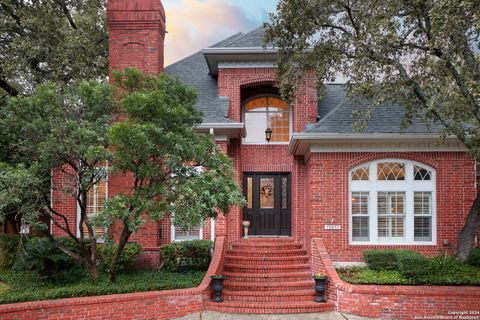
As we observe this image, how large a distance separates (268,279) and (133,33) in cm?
805

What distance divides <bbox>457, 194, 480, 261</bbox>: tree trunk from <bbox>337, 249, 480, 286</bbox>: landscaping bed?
23cm

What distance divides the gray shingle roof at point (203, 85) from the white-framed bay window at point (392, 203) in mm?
4383

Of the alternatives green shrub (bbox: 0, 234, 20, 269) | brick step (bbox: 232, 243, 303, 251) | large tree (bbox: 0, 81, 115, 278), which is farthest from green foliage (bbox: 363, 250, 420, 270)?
green shrub (bbox: 0, 234, 20, 269)

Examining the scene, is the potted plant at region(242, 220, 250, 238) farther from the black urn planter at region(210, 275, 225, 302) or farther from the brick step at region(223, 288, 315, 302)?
the black urn planter at region(210, 275, 225, 302)

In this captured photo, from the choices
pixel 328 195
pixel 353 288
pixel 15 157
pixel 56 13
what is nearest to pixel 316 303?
pixel 353 288

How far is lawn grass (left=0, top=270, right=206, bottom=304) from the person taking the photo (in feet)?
28.1

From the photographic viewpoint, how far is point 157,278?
1009 centimetres

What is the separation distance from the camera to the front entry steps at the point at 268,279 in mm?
9352

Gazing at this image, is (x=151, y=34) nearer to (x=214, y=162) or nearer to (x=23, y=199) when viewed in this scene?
(x=214, y=162)

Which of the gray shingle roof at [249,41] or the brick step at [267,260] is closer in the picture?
the brick step at [267,260]

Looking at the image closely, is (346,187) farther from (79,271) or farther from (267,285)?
(79,271)

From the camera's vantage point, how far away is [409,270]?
9641mm

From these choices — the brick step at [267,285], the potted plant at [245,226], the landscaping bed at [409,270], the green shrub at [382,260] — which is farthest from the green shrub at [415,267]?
the potted plant at [245,226]

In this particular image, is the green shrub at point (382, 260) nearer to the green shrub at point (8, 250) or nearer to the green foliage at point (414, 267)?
the green foliage at point (414, 267)
